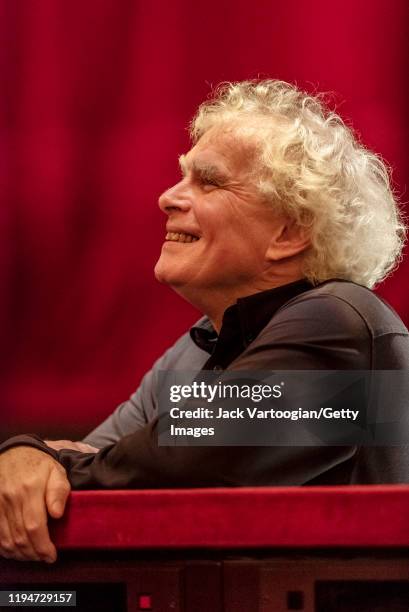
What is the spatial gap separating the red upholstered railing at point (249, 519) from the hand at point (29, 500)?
0.03 meters

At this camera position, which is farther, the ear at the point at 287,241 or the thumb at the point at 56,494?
the ear at the point at 287,241

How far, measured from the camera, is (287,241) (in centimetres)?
159

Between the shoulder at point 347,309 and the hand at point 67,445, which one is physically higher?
the shoulder at point 347,309

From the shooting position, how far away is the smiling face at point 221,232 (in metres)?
1.58

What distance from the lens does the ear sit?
157 cm

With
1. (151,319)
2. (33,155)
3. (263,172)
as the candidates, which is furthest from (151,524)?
(33,155)

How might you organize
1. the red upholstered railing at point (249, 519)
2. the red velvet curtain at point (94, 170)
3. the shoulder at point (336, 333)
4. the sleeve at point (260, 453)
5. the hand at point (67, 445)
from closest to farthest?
the red upholstered railing at point (249, 519) < the sleeve at point (260, 453) < the shoulder at point (336, 333) < the hand at point (67, 445) < the red velvet curtain at point (94, 170)

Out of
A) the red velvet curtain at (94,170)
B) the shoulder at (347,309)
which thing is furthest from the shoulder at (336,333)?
the red velvet curtain at (94,170)

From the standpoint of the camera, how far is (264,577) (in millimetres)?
930

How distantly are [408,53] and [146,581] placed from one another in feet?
5.05

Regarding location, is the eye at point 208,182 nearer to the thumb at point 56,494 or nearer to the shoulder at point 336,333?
the shoulder at point 336,333

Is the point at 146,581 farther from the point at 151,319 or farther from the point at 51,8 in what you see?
the point at 51,8

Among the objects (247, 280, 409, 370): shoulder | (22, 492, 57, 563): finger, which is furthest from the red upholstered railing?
(247, 280, 409, 370): shoulder

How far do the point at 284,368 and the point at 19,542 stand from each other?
16.0 inches
